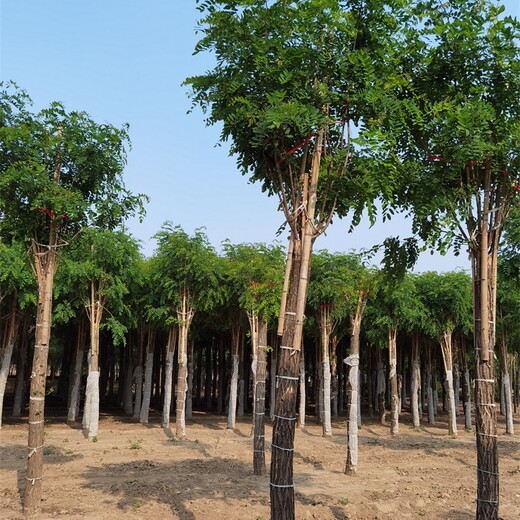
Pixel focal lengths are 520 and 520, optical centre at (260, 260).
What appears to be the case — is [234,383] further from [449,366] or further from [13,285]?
[449,366]

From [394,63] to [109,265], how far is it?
44.3 ft

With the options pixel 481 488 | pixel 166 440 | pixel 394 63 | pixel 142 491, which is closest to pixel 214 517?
pixel 142 491

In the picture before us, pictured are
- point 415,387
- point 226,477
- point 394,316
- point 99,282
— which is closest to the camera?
point 226,477

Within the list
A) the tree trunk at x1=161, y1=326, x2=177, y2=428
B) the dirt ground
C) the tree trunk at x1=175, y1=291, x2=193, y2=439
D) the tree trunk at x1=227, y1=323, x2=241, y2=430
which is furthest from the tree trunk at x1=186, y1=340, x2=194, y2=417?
the tree trunk at x1=175, y1=291, x2=193, y2=439

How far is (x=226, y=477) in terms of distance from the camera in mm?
11703

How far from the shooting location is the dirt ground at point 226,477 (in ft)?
29.4

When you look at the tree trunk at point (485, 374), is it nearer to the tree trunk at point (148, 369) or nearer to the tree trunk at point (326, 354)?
the tree trunk at point (326, 354)

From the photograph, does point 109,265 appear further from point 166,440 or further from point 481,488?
point 481,488

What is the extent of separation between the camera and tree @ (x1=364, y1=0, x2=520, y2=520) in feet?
20.1

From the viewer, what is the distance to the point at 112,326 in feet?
58.1

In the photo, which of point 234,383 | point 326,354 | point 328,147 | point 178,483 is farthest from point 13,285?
point 328,147

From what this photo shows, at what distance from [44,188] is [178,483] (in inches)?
257

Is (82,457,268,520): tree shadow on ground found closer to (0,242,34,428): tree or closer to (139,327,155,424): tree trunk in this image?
(0,242,34,428): tree

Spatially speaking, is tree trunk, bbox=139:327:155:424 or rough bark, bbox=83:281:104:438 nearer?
rough bark, bbox=83:281:104:438
